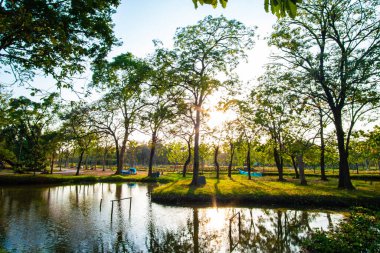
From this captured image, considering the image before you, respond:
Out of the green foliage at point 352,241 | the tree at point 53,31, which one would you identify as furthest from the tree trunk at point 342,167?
the tree at point 53,31

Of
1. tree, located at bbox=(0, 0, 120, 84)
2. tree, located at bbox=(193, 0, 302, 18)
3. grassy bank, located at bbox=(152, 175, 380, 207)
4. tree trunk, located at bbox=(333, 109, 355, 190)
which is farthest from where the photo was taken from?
tree trunk, located at bbox=(333, 109, 355, 190)

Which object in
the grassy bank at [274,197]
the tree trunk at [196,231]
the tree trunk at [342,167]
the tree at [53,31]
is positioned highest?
the tree at [53,31]

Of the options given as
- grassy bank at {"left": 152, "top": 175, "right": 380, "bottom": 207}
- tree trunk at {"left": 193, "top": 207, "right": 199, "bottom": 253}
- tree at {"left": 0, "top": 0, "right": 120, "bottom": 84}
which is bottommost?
tree trunk at {"left": 193, "top": 207, "right": 199, "bottom": 253}

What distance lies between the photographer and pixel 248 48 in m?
29.1

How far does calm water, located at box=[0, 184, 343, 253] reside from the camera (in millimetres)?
12102

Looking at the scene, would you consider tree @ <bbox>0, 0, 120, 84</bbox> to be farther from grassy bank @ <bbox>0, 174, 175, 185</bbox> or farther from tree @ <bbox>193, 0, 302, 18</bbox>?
grassy bank @ <bbox>0, 174, 175, 185</bbox>

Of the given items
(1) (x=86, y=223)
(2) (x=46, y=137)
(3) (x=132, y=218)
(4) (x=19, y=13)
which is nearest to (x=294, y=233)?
(3) (x=132, y=218)

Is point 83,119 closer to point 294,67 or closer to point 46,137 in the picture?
point 46,137

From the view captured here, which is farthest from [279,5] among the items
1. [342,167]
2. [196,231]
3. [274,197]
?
[342,167]

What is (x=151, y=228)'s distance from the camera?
15.5 meters

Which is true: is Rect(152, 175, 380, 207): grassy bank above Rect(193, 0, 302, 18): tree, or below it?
below

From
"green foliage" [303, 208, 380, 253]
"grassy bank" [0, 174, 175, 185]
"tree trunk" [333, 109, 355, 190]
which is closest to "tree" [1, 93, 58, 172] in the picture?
"grassy bank" [0, 174, 175, 185]

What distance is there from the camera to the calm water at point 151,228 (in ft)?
39.7

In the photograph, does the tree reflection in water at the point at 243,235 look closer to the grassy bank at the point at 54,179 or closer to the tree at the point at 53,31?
the tree at the point at 53,31
